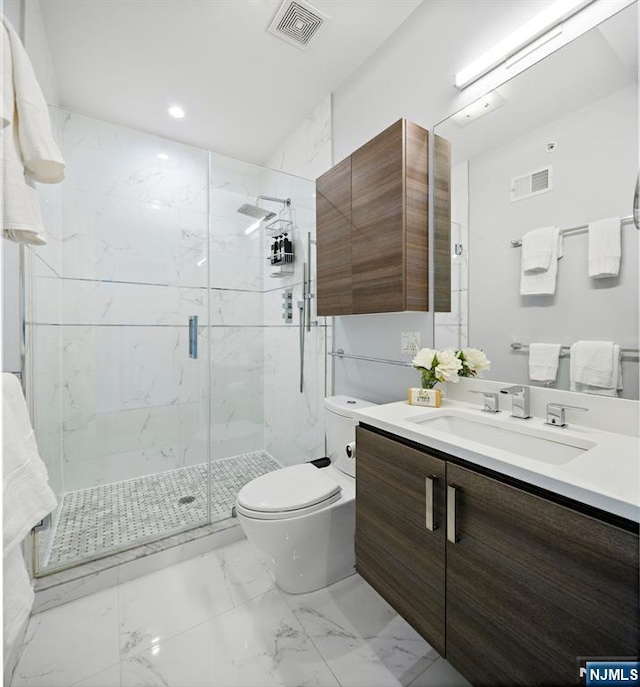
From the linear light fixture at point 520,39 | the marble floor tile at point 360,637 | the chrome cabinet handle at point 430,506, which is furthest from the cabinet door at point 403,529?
the linear light fixture at point 520,39

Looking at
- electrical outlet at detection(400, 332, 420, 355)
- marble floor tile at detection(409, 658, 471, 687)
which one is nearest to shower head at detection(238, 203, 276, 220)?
electrical outlet at detection(400, 332, 420, 355)

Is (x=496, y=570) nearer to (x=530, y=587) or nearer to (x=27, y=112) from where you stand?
(x=530, y=587)

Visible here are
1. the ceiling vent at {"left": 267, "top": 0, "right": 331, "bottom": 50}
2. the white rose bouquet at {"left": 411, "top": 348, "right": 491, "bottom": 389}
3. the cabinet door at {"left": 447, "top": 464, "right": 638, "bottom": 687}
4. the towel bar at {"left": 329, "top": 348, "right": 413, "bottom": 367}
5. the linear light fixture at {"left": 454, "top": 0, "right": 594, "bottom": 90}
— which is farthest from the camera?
the towel bar at {"left": 329, "top": 348, "right": 413, "bottom": 367}

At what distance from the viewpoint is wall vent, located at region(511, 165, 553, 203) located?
1.13 m

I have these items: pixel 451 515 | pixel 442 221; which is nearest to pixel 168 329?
pixel 442 221

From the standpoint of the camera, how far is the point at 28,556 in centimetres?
138

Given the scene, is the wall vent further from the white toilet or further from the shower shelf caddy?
the shower shelf caddy

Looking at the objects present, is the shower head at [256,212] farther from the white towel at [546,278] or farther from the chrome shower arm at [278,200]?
the white towel at [546,278]

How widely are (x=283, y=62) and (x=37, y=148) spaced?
65.1 inches

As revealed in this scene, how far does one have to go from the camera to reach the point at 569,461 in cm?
84

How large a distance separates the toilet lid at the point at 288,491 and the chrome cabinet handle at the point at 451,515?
67cm

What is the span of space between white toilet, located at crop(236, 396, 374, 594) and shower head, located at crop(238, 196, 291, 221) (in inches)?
60.8

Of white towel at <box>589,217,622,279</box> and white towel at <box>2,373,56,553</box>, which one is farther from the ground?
white towel at <box>589,217,622,279</box>

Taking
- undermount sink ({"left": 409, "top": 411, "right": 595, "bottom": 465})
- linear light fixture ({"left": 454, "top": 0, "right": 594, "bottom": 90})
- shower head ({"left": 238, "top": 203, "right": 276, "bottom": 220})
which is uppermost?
linear light fixture ({"left": 454, "top": 0, "right": 594, "bottom": 90})
